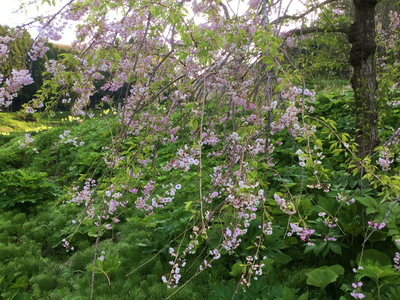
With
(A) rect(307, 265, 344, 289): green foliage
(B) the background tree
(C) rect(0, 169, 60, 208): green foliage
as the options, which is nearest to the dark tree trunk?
(B) the background tree

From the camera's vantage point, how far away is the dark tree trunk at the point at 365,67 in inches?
138

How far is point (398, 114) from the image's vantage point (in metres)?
4.94

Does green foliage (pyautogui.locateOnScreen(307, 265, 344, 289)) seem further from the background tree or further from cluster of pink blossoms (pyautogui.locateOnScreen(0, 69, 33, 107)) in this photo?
cluster of pink blossoms (pyautogui.locateOnScreen(0, 69, 33, 107))

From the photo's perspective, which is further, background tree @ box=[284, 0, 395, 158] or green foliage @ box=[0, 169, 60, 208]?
green foliage @ box=[0, 169, 60, 208]

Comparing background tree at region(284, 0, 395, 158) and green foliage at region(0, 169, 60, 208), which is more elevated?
background tree at region(284, 0, 395, 158)

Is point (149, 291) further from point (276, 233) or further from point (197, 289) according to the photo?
point (276, 233)

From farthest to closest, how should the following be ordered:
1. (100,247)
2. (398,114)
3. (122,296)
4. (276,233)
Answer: (398,114)
(100,247)
(276,233)
(122,296)

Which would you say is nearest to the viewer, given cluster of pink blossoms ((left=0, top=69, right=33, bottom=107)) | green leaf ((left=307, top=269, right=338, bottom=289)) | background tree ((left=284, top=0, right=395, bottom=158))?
cluster of pink blossoms ((left=0, top=69, right=33, bottom=107))

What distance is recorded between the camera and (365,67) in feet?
11.7

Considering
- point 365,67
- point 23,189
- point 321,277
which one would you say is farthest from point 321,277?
point 23,189

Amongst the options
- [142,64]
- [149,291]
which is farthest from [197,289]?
[142,64]

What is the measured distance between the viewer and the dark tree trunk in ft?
11.5

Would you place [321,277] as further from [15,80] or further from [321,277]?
[15,80]

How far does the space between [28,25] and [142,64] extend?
2.65 feet
